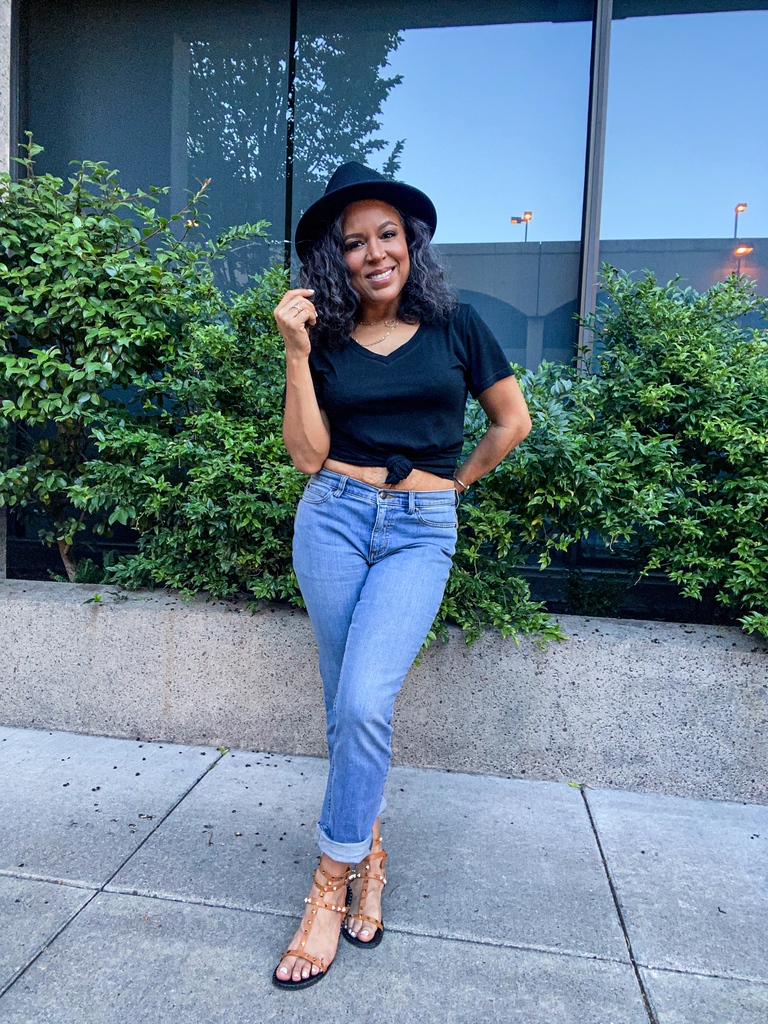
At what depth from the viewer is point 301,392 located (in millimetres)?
2045

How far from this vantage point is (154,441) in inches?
126

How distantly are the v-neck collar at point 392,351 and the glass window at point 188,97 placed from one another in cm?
280

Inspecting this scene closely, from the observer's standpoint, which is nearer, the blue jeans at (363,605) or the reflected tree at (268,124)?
the blue jeans at (363,605)

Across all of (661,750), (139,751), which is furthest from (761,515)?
(139,751)

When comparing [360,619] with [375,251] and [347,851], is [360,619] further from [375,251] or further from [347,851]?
[375,251]

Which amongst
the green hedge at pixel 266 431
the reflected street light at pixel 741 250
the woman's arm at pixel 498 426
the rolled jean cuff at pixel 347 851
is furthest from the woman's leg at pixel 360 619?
the reflected street light at pixel 741 250

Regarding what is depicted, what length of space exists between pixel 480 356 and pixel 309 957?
1684 millimetres

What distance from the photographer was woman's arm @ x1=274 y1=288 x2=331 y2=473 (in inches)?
78.0

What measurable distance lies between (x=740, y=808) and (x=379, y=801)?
5.39 feet

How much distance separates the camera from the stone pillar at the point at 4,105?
3.85m

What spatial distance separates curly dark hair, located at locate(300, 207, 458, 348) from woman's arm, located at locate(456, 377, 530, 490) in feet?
0.89

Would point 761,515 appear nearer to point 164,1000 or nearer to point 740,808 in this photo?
point 740,808

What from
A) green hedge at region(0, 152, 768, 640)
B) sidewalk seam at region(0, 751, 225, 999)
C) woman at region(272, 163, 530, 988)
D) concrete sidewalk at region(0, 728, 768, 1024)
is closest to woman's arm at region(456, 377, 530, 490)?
woman at region(272, 163, 530, 988)

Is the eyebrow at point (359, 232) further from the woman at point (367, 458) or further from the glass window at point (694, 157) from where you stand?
Answer: the glass window at point (694, 157)
